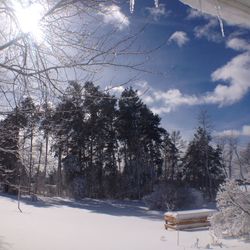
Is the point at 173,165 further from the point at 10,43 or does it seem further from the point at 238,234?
the point at 10,43

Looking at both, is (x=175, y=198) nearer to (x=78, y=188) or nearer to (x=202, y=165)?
(x=78, y=188)

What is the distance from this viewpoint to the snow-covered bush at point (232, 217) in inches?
368

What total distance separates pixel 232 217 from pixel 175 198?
38.7ft

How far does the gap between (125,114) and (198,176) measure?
8519mm

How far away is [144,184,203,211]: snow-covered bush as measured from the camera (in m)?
21.6

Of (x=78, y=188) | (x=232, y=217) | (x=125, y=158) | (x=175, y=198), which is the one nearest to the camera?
(x=232, y=217)

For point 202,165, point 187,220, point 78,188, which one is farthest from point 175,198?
point 202,165

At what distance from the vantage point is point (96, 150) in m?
30.8

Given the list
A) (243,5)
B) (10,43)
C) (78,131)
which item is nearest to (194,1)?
(243,5)

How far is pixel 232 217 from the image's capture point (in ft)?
33.0

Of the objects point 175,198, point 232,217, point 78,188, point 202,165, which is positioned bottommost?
point 232,217

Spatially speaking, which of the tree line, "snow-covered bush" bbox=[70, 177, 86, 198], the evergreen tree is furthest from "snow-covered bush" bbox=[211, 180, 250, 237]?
the evergreen tree

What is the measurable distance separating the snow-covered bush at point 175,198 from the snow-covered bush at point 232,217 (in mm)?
11106

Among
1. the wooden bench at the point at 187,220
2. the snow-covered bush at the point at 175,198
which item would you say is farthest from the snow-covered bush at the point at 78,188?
the wooden bench at the point at 187,220
